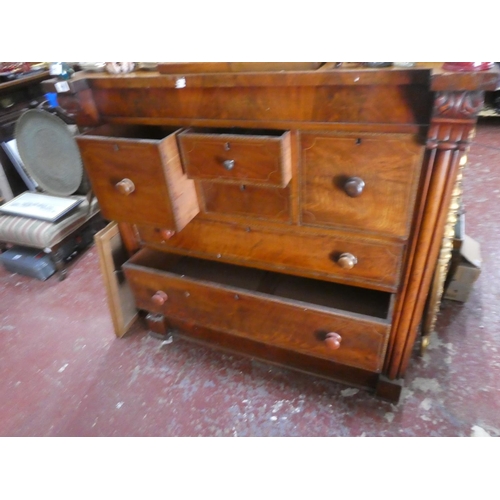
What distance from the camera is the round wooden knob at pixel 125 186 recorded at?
103 centimetres

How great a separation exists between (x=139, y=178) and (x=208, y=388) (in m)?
0.73

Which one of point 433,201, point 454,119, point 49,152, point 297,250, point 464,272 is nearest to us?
point 454,119

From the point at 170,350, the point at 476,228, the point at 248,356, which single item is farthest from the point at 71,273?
the point at 476,228

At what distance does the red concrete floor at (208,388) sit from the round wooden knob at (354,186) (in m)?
0.69

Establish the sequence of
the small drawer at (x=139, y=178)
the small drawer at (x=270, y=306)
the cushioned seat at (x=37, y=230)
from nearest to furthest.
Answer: the small drawer at (x=139, y=178), the small drawer at (x=270, y=306), the cushioned seat at (x=37, y=230)

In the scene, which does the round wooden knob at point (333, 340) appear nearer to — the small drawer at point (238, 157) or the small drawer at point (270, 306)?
the small drawer at point (270, 306)

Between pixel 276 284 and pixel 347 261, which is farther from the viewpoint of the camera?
pixel 276 284

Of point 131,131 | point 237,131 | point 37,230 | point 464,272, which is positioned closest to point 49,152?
point 37,230

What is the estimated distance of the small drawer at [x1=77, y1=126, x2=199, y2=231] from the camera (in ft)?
3.17

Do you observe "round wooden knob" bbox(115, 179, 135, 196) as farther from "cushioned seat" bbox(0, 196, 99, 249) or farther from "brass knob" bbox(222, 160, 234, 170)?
"cushioned seat" bbox(0, 196, 99, 249)

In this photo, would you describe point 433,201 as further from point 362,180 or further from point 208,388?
point 208,388

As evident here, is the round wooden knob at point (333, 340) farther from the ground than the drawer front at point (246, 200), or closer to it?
closer to it

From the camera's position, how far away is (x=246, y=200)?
1.07 metres

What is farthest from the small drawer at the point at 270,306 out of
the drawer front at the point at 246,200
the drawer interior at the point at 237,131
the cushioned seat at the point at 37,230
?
the cushioned seat at the point at 37,230
